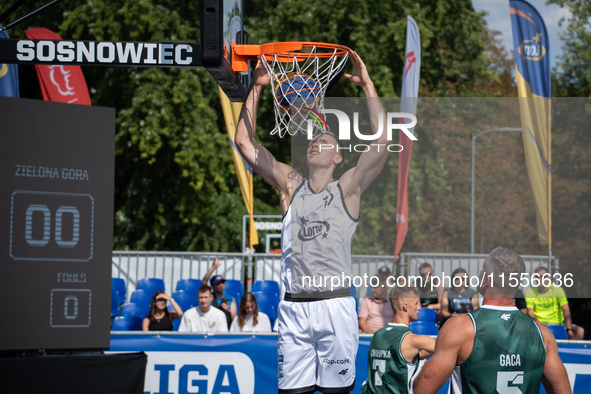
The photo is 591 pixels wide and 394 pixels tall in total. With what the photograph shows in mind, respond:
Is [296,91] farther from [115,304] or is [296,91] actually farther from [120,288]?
[120,288]

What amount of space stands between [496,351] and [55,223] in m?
4.06

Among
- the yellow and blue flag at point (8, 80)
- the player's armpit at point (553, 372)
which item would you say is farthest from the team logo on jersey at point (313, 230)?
the yellow and blue flag at point (8, 80)

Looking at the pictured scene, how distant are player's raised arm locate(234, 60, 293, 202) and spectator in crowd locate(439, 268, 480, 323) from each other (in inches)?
162

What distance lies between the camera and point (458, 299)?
26.6 ft

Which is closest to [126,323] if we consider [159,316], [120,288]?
[159,316]

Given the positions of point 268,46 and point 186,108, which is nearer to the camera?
point 268,46

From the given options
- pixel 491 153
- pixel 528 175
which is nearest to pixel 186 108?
pixel 491 153

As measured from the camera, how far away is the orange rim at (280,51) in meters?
4.48

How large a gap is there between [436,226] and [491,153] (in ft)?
30.5

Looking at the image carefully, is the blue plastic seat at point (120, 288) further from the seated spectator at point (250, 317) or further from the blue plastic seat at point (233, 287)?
the seated spectator at point (250, 317)

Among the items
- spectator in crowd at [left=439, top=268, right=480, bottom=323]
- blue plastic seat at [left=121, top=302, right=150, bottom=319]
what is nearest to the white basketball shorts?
spectator in crowd at [left=439, top=268, right=480, bottom=323]

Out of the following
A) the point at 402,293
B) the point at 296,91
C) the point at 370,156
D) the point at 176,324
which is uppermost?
the point at 296,91

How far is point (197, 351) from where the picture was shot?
6.79m

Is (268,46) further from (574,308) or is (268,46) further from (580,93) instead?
(580,93)
